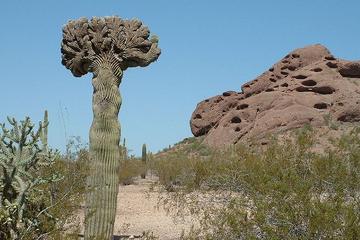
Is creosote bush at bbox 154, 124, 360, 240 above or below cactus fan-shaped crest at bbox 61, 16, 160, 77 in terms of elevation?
below

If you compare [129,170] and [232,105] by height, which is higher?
[232,105]

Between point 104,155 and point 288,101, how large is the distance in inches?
860

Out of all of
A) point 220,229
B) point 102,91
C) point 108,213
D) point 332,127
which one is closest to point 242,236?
point 220,229

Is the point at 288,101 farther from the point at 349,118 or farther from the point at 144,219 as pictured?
the point at 144,219

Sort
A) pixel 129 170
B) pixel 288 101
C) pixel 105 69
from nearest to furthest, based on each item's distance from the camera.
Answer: pixel 105 69 < pixel 129 170 < pixel 288 101

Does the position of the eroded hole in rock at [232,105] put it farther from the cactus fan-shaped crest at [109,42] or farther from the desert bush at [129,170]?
the cactus fan-shaped crest at [109,42]

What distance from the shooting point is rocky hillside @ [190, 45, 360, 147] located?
27.4m

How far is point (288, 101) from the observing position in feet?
93.5

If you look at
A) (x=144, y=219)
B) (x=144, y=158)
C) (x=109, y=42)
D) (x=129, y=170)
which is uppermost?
(x=144, y=158)

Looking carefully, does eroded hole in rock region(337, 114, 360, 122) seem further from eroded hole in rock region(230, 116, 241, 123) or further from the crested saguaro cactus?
the crested saguaro cactus

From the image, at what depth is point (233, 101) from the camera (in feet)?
109

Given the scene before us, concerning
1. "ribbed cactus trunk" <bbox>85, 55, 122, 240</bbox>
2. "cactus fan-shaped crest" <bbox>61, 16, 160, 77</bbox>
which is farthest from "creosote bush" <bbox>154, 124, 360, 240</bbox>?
"cactus fan-shaped crest" <bbox>61, 16, 160, 77</bbox>

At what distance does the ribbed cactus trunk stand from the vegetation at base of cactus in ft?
6.21

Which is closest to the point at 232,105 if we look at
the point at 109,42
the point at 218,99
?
the point at 218,99
